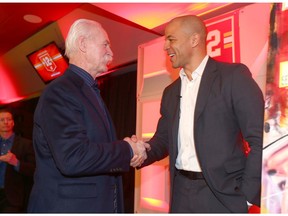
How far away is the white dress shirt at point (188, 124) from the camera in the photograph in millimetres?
2117

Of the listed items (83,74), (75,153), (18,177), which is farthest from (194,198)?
(18,177)

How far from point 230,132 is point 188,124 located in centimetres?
30

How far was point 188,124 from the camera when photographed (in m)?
2.18

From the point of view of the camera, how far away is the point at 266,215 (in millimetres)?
1944

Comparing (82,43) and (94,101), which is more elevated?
(82,43)

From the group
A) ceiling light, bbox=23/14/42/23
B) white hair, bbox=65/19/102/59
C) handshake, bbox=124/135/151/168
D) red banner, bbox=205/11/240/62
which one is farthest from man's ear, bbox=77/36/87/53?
ceiling light, bbox=23/14/42/23

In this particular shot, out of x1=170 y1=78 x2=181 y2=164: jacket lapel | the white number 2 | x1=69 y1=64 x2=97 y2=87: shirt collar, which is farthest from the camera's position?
the white number 2


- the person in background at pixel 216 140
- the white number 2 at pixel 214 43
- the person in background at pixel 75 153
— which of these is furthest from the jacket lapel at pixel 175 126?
the white number 2 at pixel 214 43

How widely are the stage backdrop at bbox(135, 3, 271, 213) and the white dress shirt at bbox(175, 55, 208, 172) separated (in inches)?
22.0

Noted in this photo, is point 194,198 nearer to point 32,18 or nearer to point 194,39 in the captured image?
point 194,39

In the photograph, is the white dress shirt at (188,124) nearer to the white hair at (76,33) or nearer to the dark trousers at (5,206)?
the white hair at (76,33)

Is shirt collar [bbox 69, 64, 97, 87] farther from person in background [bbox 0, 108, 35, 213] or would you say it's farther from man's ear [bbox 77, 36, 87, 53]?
person in background [bbox 0, 108, 35, 213]

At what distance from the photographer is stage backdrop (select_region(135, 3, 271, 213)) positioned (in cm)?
262

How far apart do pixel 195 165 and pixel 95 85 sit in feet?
2.76
